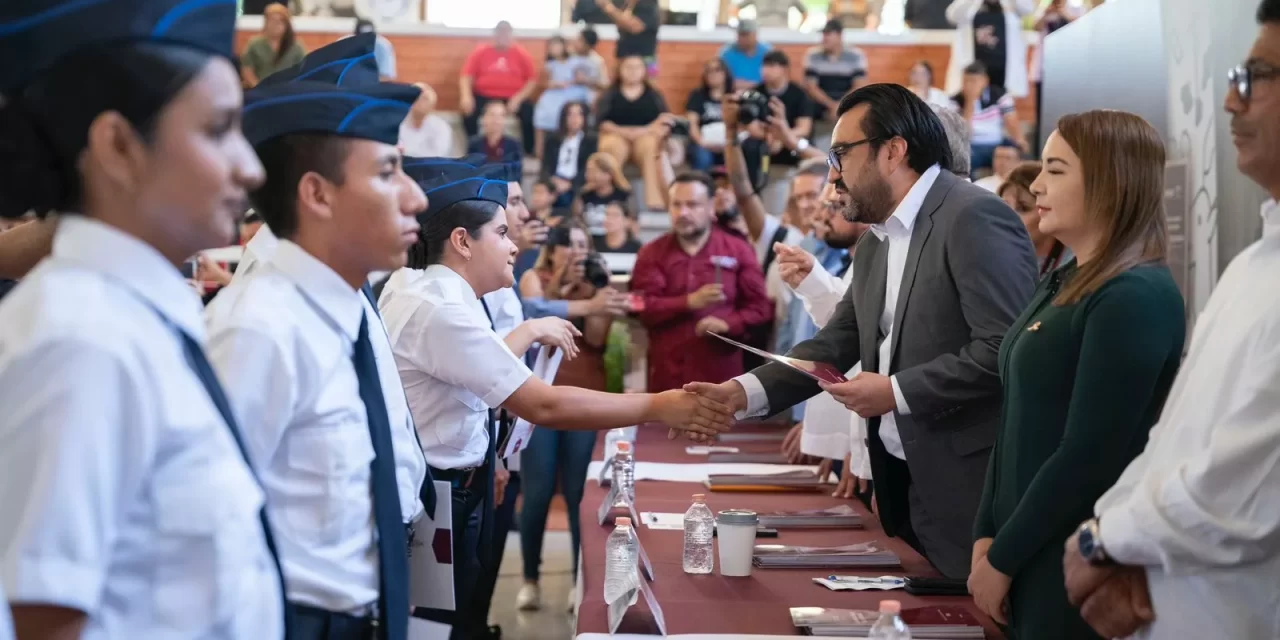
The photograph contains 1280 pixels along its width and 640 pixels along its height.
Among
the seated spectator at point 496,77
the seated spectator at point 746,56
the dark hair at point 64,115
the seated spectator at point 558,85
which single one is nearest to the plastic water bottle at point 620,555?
the dark hair at point 64,115

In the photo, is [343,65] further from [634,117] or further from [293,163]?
[634,117]

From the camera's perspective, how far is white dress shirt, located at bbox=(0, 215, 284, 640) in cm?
98

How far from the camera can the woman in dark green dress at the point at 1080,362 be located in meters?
1.85

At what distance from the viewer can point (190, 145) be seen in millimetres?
1146

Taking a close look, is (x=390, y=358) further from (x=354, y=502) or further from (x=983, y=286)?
(x=983, y=286)

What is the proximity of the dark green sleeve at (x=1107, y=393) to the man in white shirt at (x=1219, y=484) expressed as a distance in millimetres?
111

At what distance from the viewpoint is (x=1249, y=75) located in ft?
5.51

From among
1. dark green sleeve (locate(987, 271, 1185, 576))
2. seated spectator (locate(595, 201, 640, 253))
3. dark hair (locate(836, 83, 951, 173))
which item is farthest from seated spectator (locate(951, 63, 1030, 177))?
dark green sleeve (locate(987, 271, 1185, 576))

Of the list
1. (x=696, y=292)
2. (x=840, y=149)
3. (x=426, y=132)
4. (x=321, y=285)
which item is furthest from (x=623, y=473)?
(x=426, y=132)

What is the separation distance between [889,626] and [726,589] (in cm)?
56

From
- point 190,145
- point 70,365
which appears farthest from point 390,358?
point 70,365

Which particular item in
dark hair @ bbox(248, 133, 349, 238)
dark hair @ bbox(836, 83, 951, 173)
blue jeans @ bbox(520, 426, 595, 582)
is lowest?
→ blue jeans @ bbox(520, 426, 595, 582)

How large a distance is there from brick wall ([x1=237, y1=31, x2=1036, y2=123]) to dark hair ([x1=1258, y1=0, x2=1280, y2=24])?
8.68m

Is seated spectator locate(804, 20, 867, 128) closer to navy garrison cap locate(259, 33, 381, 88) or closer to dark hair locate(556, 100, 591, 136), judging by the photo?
dark hair locate(556, 100, 591, 136)
